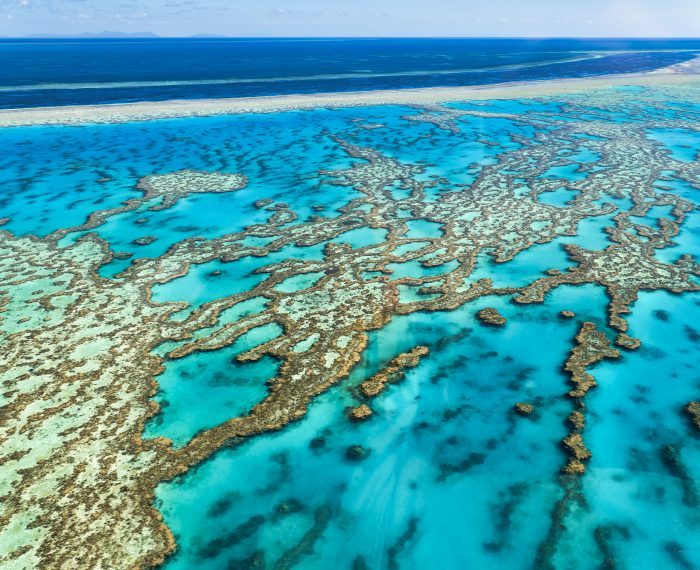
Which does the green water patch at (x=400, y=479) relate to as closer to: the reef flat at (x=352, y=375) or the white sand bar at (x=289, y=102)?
the reef flat at (x=352, y=375)

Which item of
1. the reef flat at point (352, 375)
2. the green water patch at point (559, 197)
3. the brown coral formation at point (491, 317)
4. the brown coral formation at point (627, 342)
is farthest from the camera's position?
the green water patch at point (559, 197)

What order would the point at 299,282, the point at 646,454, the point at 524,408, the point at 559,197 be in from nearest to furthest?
the point at 646,454 → the point at 524,408 → the point at 299,282 → the point at 559,197

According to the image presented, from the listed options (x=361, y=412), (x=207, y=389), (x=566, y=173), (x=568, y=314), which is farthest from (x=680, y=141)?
(x=207, y=389)

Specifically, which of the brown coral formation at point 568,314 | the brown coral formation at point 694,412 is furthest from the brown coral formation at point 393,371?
the brown coral formation at point 694,412

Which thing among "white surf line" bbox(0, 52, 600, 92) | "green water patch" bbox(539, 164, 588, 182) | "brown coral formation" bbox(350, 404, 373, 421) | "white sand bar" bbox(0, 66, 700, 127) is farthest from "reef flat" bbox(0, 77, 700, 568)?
"white surf line" bbox(0, 52, 600, 92)

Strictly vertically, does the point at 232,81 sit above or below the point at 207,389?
above

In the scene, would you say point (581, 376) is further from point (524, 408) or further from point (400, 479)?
point (400, 479)

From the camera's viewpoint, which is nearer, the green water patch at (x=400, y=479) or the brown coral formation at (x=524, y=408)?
the green water patch at (x=400, y=479)
